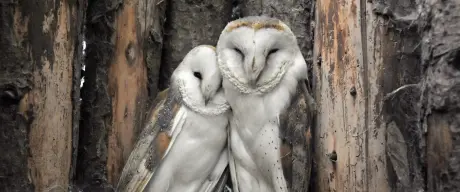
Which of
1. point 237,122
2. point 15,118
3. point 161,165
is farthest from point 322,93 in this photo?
point 15,118

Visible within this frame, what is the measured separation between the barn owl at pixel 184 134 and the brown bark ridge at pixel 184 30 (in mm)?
244

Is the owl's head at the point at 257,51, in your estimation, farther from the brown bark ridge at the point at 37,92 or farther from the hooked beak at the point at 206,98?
the brown bark ridge at the point at 37,92

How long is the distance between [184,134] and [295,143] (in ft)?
1.01

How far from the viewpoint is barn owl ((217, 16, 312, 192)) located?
1.65m

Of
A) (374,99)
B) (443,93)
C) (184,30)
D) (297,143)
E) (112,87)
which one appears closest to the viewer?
(443,93)

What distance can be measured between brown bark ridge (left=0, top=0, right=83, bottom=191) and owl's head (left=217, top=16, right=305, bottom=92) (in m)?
0.43

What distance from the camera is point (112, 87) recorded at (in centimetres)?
184


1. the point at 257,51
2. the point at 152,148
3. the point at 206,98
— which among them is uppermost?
the point at 257,51

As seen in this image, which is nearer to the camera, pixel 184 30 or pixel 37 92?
pixel 37 92

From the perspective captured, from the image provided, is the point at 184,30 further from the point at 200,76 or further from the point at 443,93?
the point at 443,93

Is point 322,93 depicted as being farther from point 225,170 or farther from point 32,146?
point 32,146

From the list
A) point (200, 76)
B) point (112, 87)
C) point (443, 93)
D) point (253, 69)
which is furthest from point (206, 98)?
point (443, 93)

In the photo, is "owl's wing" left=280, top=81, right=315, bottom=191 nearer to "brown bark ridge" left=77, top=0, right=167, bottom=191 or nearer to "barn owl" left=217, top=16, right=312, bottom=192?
"barn owl" left=217, top=16, right=312, bottom=192

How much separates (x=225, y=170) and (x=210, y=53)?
0.35m
